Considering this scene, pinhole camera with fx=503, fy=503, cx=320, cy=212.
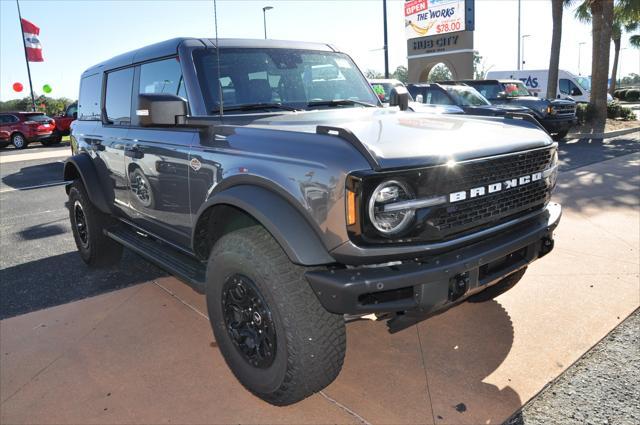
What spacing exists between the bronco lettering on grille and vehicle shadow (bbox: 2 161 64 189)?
1068 cm

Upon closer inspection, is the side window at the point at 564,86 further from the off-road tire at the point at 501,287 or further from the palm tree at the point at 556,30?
the off-road tire at the point at 501,287

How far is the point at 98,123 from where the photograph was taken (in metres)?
4.67

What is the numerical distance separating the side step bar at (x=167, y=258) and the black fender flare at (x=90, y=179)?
0.86 ft

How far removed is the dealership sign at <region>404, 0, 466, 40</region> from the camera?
22017mm

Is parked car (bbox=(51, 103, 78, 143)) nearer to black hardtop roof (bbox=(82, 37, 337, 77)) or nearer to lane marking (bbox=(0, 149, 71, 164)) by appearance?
lane marking (bbox=(0, 149, 71, 164))

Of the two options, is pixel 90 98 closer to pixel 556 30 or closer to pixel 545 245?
pixel 545 245

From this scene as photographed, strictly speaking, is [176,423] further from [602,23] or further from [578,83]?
[578,83]

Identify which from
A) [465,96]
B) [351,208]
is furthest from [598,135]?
[351,208]

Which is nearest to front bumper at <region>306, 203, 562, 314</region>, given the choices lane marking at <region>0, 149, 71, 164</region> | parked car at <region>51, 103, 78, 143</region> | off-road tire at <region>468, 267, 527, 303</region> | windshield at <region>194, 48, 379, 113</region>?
off-road tire at <region>468, 267, 527, 303</region>

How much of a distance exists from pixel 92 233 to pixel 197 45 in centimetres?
224

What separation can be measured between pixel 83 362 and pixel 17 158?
641 inches

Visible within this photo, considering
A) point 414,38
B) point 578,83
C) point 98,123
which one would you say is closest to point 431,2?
point 414,38

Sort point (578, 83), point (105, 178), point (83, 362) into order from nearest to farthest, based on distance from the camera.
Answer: point (83, 362) < point (105, 178) < point (578, 83)

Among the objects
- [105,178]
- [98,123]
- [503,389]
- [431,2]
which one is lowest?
[503,389]
